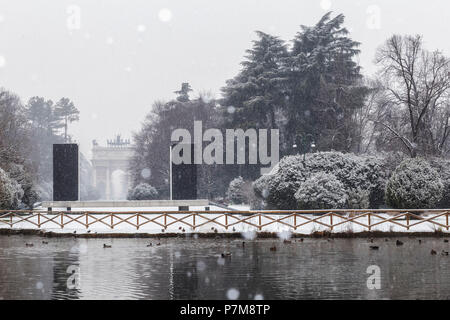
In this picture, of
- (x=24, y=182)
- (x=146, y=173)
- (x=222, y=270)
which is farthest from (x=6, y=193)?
(x=146, y=173)

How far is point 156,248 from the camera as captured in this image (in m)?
20.8

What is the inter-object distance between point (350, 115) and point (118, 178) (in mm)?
98529

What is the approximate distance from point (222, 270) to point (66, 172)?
29.9 meters

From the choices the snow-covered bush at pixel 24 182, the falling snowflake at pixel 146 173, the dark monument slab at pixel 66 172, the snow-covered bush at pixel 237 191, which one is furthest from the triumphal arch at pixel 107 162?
the dark monument slab at pixel 66 172

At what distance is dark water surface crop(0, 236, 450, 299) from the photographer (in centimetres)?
1205

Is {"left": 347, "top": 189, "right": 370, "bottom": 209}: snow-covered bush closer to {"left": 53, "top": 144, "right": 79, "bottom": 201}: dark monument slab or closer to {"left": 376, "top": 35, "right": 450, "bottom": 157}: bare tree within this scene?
{"left": 376, "top": 35, "right": 450, "bottom": 157}: bare tree

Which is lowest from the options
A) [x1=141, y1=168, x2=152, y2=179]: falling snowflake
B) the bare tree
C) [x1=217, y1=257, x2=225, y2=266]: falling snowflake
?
[x1=217, y1=257, x2=225, y2=266]: falling snowflake

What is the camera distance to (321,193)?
33375mm

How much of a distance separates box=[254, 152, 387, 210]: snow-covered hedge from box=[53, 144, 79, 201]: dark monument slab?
46.2 ft

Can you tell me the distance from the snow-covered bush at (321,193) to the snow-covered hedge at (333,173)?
1950 mm

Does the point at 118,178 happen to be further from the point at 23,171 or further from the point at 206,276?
the point at 206,276

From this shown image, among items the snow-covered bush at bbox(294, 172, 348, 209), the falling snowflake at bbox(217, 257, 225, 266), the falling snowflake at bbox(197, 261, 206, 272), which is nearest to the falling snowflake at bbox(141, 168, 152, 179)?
the snow-covered bush at bbox(294, 172, 348, 209)
